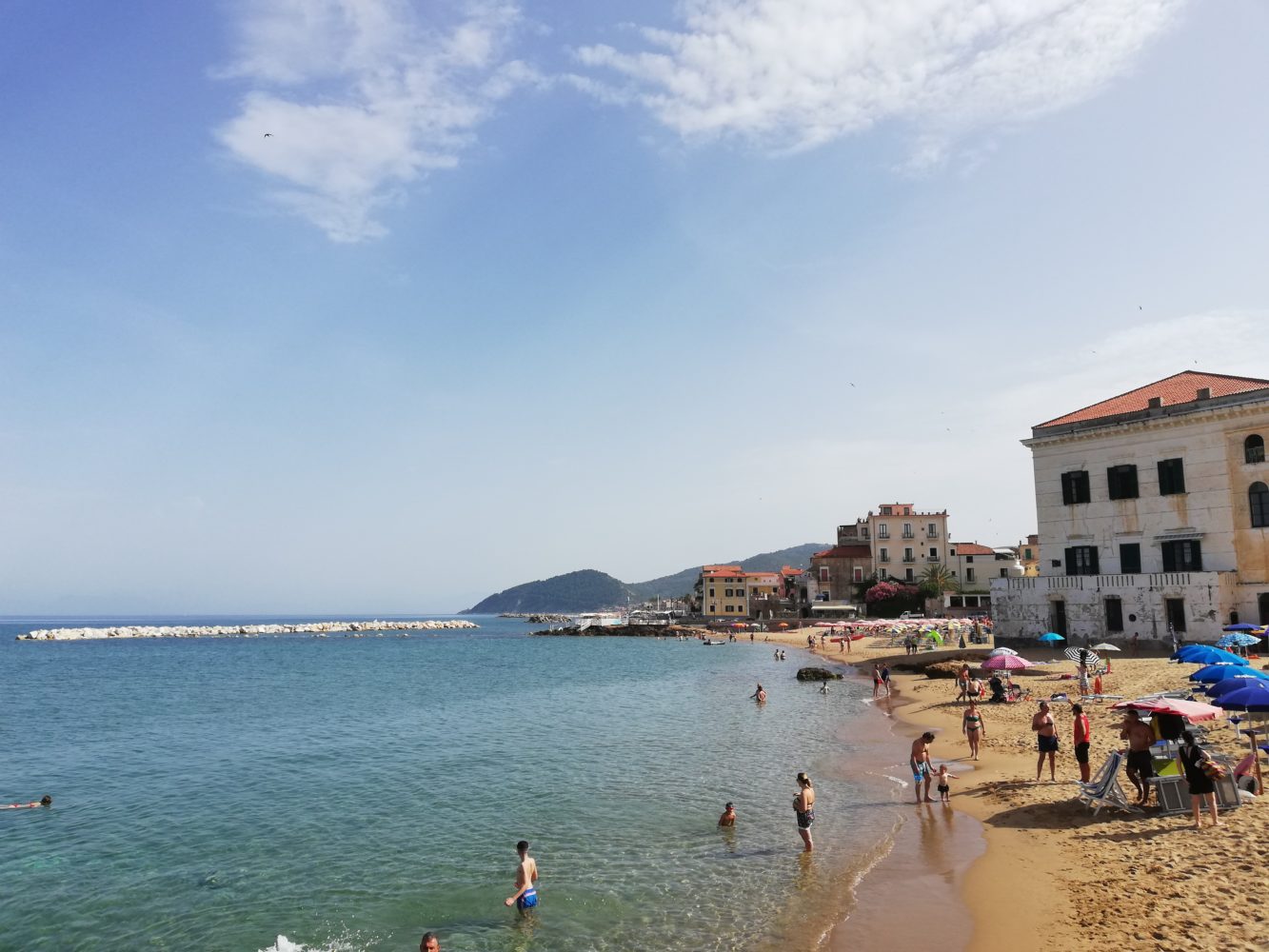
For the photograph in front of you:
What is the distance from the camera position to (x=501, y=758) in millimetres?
26812

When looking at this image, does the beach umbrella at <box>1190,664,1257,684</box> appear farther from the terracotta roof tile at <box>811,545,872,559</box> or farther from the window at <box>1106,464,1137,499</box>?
the terracotta roof tile at <box>811,545,872,559</box>

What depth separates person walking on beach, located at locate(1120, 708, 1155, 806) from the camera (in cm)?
1431

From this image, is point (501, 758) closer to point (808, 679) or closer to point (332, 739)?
point (332, 739)

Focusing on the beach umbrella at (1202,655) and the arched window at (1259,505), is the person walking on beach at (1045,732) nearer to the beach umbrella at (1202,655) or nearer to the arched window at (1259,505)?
the beach umbrella at (1202,655)

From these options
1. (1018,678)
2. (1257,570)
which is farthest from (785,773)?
(1257,570)

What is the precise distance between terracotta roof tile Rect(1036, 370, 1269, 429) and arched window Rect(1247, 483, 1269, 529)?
4679mm

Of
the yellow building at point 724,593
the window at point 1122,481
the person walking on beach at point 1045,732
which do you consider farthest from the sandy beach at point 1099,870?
the yellow building at point 724,593

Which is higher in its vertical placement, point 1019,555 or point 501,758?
point 1019,555

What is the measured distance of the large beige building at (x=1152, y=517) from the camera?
123ft

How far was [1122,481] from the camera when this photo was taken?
138 feet

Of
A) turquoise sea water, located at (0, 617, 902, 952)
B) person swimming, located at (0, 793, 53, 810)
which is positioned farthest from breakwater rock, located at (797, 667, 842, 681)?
person swimming, located at (0, 793, 53, 810)

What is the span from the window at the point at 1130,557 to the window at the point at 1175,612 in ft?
9.83

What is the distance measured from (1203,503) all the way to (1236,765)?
2971cm

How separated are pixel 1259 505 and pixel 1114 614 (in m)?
8.21
